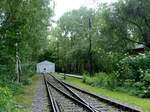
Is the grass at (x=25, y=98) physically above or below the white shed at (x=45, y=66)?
below

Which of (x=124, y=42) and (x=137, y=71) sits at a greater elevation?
(x=124, y=42)

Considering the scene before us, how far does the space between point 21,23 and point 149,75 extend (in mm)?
8501

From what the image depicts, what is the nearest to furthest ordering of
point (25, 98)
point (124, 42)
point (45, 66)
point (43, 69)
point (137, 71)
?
point (25, 98) < point (137, 71) < point (124, 42) < point (45, 66) < point (43, 69)

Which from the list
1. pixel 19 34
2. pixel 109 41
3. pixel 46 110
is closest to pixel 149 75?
pixel 46 110

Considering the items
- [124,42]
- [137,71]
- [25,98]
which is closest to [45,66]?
[124,42]

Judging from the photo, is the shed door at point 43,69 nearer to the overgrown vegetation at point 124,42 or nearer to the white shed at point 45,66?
A: the white shed at point 45,66

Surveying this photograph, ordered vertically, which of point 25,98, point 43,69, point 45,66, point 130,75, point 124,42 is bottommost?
point 25,98

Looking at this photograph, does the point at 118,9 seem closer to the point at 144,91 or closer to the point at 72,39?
the point at 144,91

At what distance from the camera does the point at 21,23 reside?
14.5 metres

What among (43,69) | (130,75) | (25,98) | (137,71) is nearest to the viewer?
(25,98)

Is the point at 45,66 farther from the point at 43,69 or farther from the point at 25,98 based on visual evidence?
the point at 25,98

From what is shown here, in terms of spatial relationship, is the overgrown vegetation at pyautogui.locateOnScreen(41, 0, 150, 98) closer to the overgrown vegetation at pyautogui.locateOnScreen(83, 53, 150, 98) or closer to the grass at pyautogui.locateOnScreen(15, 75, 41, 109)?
the overgrown vegetation at pyautogui.locateOnScreen(83, 53, 150, 98)

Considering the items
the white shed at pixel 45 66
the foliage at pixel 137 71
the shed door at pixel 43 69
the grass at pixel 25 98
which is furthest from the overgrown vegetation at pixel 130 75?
the shed door at pixel 43 69

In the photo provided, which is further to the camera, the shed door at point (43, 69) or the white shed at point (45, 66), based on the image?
the shed door at point (43, 69)
